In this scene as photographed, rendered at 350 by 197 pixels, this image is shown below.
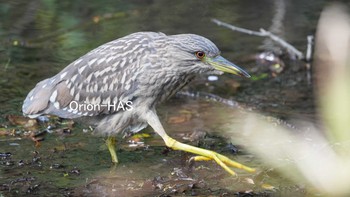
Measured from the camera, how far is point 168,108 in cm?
773

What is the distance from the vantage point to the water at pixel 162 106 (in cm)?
587

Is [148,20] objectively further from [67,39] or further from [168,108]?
[168,108]

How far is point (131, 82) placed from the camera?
Result: 605cm

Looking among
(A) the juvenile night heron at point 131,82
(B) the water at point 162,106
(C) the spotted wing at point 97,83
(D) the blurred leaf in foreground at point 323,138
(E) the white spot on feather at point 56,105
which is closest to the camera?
(D) the blurred leaf in foreground at point 323,138

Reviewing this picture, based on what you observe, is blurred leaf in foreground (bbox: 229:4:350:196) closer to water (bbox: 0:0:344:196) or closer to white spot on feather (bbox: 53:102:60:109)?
water (bbox: 0:0:344:196)

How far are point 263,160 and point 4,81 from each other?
10.7 ft

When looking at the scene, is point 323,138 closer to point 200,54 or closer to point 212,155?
point 212,155

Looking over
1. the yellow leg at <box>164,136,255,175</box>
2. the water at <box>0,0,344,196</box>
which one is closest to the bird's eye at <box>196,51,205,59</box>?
the yellow leg at <box>164,136,255,175</box>

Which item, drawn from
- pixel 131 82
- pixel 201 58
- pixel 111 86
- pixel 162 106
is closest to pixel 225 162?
pixel 201 58

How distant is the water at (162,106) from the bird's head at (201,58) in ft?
2.64

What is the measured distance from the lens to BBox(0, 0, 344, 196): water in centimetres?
587

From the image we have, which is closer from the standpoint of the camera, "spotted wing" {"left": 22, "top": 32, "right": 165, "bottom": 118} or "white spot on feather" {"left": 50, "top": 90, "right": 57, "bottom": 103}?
"spotted wing" {"left": 22, "top": 32, "right": 165, "bottom": 118}

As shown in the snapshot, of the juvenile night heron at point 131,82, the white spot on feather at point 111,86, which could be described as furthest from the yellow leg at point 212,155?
the white spot on feather at point 111,86

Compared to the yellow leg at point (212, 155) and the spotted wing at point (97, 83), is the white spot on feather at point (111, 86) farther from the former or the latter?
the yellow leg at point (212, 155)
